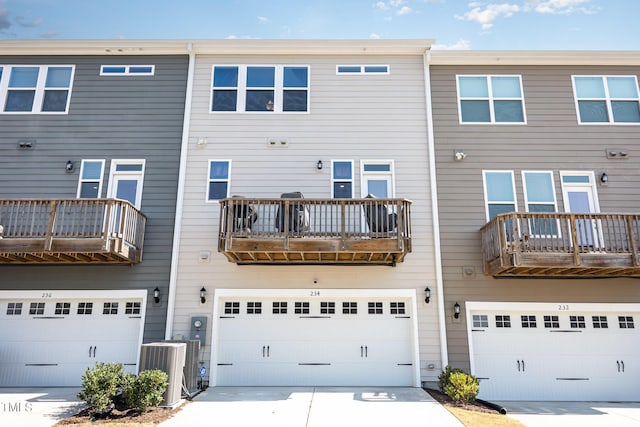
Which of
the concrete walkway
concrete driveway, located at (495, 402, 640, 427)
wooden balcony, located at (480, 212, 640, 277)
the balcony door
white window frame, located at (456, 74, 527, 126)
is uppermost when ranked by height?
white window frame, located at (456, 74, 527, 126)

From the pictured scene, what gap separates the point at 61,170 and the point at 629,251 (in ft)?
41.2

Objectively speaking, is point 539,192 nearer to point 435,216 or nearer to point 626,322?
point 435,216

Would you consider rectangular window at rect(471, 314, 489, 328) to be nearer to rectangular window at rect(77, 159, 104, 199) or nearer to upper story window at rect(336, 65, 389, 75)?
→ upper story window at rect(336, 65, 389, 75)

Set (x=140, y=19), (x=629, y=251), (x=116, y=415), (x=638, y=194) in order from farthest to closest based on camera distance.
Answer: (x=140, y=19), (x=638, y=194), (x=629, y=251), (x=116, y=415)

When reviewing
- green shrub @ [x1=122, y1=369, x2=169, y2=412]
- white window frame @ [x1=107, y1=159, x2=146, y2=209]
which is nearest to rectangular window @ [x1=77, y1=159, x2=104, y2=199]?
white window frame @ [x1=107, y1=159, x2=146, y2=209]

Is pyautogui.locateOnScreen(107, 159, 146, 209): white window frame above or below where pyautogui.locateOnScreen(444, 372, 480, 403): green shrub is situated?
above

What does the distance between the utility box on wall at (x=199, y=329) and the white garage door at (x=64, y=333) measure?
114 cm

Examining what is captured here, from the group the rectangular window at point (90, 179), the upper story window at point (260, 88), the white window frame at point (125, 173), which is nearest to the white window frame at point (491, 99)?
the upper story window at point (260, 88)

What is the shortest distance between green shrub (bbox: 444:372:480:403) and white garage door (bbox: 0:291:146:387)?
21.5 feet

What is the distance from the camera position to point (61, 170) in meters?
10.1

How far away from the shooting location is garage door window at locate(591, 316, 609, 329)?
30.8 ft

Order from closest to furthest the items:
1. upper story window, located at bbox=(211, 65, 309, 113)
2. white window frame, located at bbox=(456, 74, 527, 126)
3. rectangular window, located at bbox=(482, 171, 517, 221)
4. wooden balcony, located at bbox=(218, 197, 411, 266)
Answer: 1. wooden balcony, located at bbox=(218, 197, 411, 266)
2. rectangular window, located at bbox=(482, 171, 517, 221)
3. white window frame, located at bbox=(456, 74, 527, 126)
4. upper story window, located at bbox=(211, 65, 309, 113)

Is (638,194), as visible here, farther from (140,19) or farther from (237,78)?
(140,19)

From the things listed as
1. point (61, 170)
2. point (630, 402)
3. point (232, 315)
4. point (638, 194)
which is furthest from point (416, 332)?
point (61, 170)
